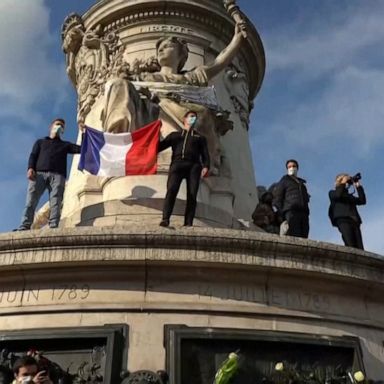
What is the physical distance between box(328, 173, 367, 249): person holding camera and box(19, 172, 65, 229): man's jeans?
4118mm

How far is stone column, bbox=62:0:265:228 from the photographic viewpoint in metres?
13.5

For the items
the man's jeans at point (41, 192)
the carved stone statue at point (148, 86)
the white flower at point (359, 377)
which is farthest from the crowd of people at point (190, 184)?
the white flower at point (359, 377)

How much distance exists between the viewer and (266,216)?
13.6m

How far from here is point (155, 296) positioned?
8.20 meters

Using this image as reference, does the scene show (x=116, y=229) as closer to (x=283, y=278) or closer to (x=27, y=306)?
(x=27, y=306)

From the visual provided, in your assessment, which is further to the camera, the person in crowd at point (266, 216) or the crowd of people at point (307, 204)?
the person in crowd at point (266, 216)

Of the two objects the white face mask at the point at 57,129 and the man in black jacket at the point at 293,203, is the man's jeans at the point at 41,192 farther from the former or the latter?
the man in black jacket at the point at 293,203

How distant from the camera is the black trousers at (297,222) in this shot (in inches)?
450

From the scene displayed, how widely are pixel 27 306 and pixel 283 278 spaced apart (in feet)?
9.68

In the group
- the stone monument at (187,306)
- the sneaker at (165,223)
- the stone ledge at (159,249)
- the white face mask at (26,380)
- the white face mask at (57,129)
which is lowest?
the white face mask at (26,380)

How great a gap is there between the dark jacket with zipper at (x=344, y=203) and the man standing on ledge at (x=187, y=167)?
2.36 meters

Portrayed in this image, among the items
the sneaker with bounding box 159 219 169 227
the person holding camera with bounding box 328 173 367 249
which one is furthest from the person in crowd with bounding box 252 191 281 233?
the sneaker with bounding box 159 219 169 227

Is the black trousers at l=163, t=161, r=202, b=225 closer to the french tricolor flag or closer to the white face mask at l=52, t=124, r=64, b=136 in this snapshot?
the french tricolor flag

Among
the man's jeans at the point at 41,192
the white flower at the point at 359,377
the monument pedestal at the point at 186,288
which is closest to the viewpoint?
the white flower at the point at 359,377
